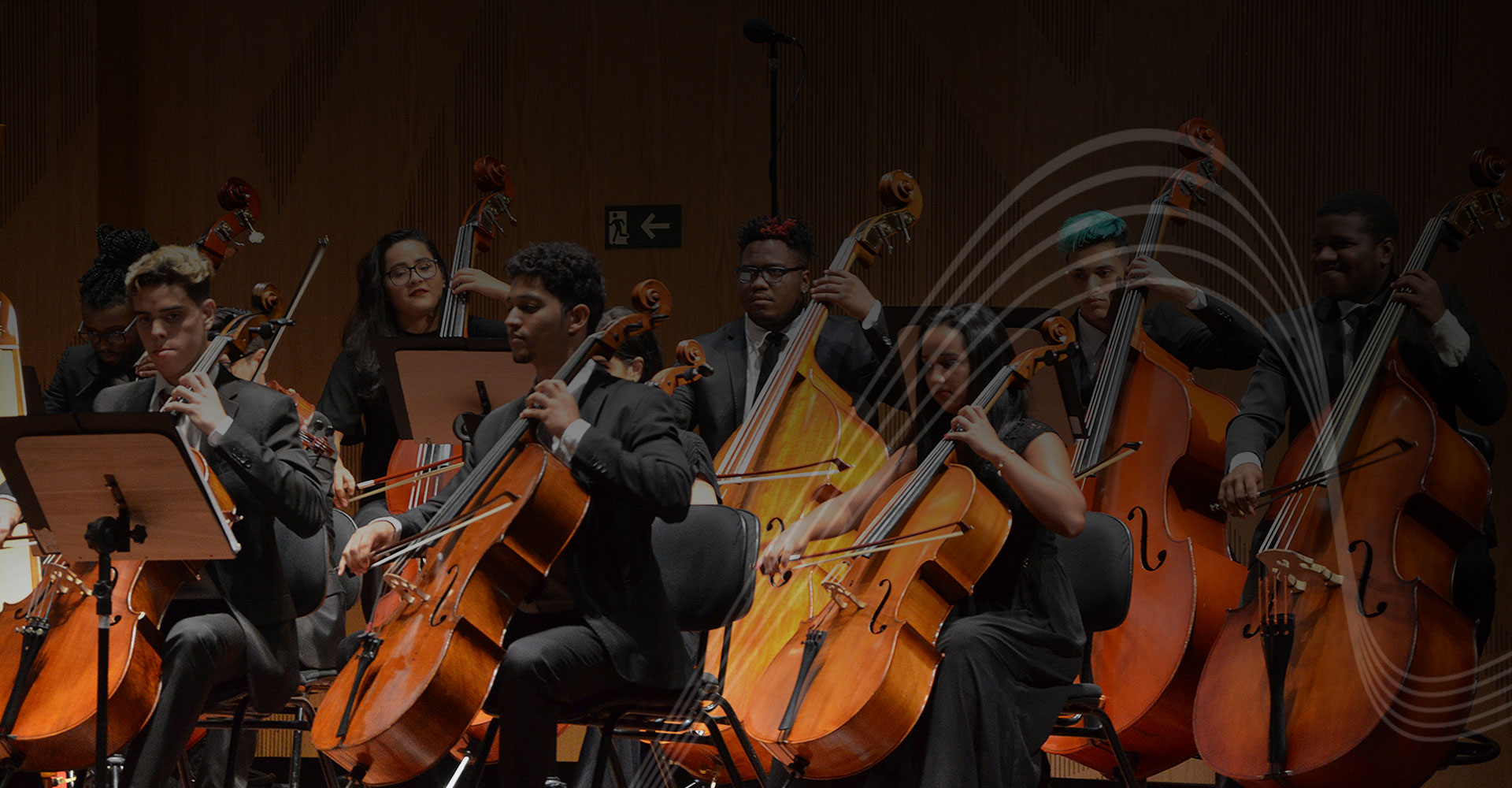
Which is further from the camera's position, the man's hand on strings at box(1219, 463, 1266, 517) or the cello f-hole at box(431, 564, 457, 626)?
the man's hand on strings at box(1219, 463, 1266, 517)

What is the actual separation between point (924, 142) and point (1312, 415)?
5.89 ft

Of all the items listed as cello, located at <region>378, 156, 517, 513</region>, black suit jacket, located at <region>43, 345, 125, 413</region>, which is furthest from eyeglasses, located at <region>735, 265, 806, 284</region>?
black suit jacket, located at <region>43, 345, 125, 413</region>

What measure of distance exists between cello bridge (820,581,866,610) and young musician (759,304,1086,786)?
0.13 m

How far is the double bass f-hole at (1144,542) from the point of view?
2.79 metres

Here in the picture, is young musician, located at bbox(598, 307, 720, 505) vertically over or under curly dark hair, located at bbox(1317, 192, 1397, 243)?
under

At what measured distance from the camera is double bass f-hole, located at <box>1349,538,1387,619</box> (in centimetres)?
234

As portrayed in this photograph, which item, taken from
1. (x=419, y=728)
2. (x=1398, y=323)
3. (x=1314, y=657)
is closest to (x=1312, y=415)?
(x=1398, y=323)

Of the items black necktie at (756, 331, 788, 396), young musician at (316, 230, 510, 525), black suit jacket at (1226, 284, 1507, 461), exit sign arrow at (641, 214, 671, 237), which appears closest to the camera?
black suit jacket at (1226, 284, 1507, 461)

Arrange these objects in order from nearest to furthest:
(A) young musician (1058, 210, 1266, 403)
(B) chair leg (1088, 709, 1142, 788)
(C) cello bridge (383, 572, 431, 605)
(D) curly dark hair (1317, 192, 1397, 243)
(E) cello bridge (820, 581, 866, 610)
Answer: (C) cello bridge (383, 572, 431, 605) < (E) cello bridge (820, 581, 866, 610) < (B) chair leg (1088, 709, 1142, 788) < (D) curly dark hair (1317, 192, 1397, 243) < (A) young musician (1058, 210, 1266, 403)

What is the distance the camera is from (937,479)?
249 centimetres

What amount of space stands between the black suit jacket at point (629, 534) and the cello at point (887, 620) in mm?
198

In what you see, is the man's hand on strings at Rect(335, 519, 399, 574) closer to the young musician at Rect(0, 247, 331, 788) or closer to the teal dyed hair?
the young musician at Rect(0, 247, 331, 788)

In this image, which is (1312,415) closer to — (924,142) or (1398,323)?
(1398,323)

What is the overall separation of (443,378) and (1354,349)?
5.54 ft
